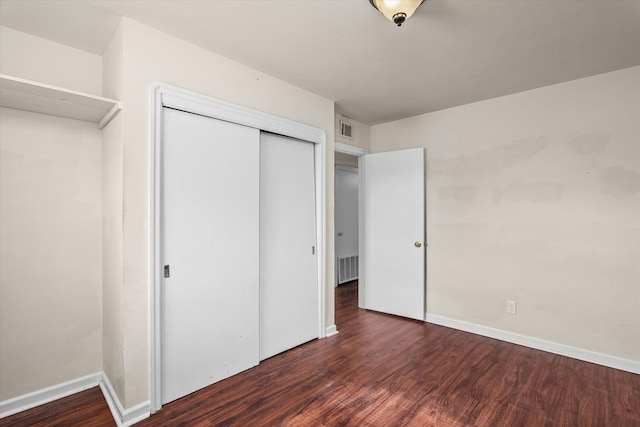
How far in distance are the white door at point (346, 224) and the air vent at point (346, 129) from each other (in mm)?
1561

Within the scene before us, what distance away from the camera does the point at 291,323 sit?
2953 mm

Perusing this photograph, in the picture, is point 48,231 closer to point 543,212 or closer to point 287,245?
point 287,245

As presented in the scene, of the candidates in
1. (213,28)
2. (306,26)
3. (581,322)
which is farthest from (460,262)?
(213,28)

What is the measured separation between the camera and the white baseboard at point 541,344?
2.58m

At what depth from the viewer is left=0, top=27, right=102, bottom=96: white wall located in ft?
6.46

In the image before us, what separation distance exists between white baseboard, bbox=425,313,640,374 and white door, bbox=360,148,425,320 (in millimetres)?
322

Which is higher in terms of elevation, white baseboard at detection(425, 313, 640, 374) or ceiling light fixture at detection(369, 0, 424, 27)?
ceiling light fixture at detection(369, 0, 424, 27)

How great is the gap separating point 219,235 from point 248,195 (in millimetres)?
406

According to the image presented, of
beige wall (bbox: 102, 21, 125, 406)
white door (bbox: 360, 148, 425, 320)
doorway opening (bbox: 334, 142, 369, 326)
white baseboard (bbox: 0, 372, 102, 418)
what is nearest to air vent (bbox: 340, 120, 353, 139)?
white door (bbox: 360, 148, 425, 320)

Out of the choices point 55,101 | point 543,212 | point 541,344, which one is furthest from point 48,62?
point 541,344

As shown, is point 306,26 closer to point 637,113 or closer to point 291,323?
point 291,323

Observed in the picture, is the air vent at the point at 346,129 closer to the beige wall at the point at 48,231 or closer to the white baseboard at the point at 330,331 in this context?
the white baseboard at the point at 330,331

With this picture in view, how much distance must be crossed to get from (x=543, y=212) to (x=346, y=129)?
227cm

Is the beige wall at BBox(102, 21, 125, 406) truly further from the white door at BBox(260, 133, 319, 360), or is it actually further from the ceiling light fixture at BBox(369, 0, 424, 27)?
the ceiling light fixture at BBox(369, 0, 424, 27)
